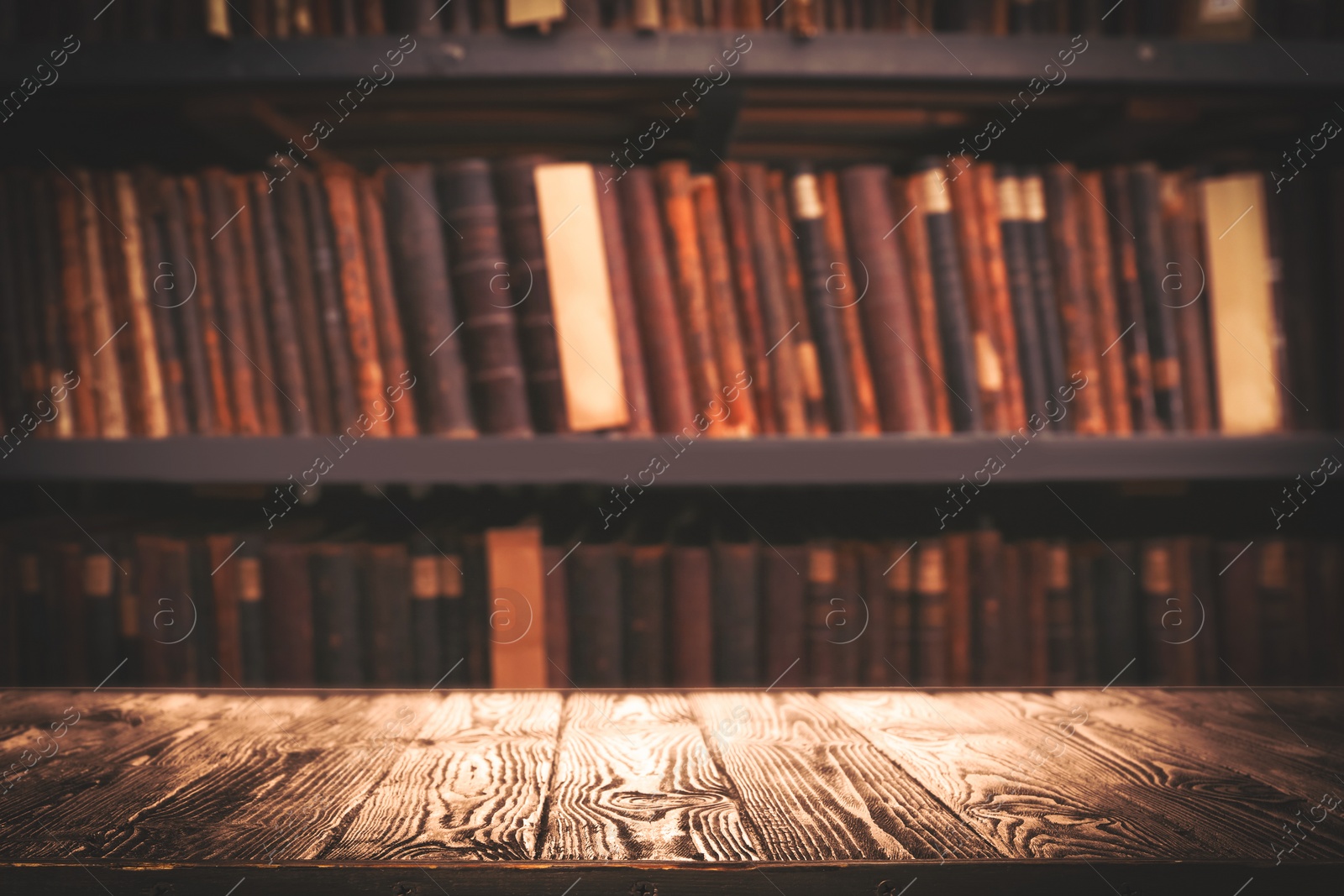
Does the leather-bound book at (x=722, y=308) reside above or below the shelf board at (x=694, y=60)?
below

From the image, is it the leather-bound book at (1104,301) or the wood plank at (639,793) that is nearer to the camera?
the wood plank at (639,793)

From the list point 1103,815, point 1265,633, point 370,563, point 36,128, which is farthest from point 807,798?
point 36,128

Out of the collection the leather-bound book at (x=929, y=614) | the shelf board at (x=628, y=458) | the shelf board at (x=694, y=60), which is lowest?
the leather-bound book at (x=929, y=614)

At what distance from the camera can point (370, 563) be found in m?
0.86

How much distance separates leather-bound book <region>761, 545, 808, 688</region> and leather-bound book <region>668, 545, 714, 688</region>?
0.07m

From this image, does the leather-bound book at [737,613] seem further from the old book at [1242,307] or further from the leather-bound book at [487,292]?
the old book at [1242,307]

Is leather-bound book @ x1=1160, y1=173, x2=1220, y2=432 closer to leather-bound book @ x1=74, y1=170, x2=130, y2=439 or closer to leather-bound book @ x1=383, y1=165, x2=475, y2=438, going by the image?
leather-bound book @ x1=383, y1=165, x2=475, y2=438

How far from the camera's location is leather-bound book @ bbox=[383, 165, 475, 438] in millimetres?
827

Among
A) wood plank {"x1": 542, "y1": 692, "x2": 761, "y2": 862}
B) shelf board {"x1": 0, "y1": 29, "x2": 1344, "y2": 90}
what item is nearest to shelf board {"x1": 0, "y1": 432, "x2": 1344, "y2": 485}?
wood plank {"x1": 542, "y1": 692, "x2": 761, "y2": 862}

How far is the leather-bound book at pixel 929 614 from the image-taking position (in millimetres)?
861

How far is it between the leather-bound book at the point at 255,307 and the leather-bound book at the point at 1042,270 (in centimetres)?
96

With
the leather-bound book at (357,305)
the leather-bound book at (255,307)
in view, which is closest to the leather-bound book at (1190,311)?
the leather-bound book at (357,305)

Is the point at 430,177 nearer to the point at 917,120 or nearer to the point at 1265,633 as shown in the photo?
the point at 917,120

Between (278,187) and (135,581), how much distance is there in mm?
527
